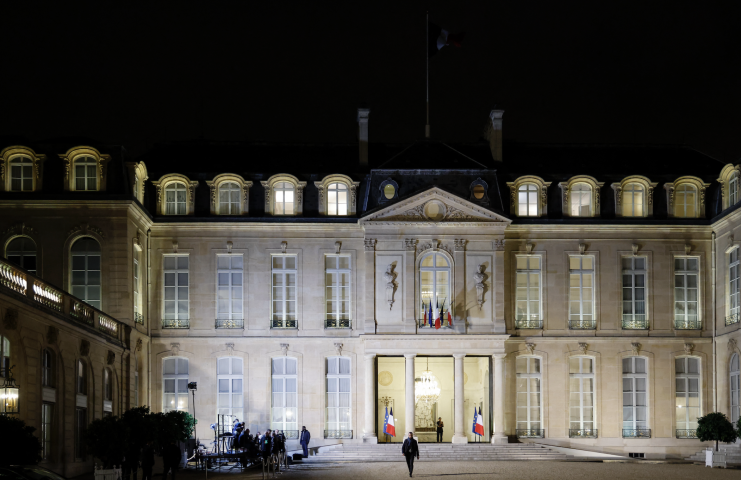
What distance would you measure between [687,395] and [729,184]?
743 cm

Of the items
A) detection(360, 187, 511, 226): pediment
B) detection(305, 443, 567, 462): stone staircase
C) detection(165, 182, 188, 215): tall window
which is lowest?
detection(305, 443, 567, 462): stone staircase

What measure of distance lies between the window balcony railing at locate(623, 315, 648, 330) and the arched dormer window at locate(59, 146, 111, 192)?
18.2 m

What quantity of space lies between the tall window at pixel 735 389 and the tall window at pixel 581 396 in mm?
4563

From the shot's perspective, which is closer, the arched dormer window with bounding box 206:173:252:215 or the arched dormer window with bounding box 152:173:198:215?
the arched dormer window with bounding box 152:173:198:215

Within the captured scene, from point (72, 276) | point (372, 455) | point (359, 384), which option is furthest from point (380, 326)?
point (72, 276)

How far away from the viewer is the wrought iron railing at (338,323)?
1399 inches

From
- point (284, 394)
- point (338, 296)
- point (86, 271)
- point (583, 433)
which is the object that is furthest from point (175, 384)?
point (583, 433)

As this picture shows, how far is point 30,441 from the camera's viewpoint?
655 inches

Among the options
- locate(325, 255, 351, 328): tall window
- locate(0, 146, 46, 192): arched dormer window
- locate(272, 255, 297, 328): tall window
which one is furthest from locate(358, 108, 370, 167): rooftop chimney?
locate(0, 146, 46, 192): arched dormer window

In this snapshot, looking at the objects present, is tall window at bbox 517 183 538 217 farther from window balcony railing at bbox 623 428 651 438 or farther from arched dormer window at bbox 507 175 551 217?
window balcony railing at bbox 623 428 651 438

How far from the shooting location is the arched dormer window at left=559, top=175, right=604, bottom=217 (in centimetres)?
3594

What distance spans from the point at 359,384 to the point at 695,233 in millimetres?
12906

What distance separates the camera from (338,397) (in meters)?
35.3

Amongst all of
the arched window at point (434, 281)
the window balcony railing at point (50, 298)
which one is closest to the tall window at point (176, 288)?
the window balcony railing at point (50, 298)
